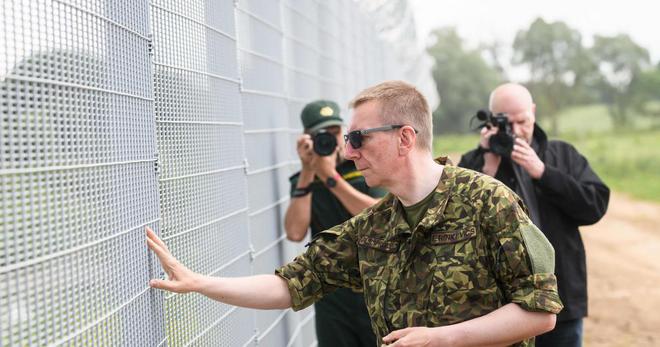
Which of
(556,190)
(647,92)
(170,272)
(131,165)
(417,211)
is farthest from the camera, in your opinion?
(647,92)

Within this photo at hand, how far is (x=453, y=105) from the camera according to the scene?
53219 mm

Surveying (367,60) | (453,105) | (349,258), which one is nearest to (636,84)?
(453,105)

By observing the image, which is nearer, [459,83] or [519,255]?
[519,255]

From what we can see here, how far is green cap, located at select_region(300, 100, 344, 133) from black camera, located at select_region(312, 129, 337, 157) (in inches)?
4.4

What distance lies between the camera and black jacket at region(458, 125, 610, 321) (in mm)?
3531

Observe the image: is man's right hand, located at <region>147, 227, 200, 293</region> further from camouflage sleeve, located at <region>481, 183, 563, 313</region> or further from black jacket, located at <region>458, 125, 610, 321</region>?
black jacket, located at <region>458, 125, 610, 321</region>

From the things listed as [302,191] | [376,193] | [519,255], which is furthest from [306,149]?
[519,255]

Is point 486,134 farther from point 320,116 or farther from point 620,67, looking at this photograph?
point 620,67

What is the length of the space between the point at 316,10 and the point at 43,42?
3655mm

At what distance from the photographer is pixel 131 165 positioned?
2043mm

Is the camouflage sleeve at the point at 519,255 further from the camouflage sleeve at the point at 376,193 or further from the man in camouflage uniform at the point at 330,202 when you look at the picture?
the camouflage sleeve at the point at 376,193

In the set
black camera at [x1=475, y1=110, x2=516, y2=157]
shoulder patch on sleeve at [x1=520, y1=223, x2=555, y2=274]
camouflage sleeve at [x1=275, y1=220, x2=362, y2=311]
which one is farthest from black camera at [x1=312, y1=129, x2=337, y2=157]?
shoulder patch on sleeve at [x1=520, y1=223, x2=555, y2=274]

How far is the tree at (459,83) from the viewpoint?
52.8m

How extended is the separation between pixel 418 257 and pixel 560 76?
44.8 metres
